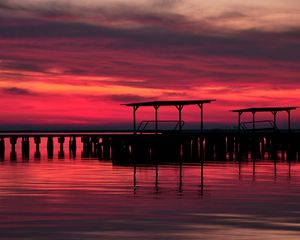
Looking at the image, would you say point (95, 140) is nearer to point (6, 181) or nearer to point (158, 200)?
point (6, 181)

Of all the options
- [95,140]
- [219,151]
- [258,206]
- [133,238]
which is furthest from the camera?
[95,140]

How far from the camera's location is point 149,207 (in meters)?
22.2

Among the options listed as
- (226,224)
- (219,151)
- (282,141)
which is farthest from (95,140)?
(226,224)

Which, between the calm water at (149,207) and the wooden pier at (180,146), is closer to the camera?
the calm water at (149,207)

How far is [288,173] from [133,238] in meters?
23.9

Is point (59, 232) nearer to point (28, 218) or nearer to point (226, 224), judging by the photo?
point (28, 218)

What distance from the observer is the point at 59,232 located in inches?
674

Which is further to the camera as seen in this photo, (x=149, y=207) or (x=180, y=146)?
(x=180, y=146)

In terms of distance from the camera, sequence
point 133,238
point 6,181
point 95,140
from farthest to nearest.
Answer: point 95,140
point 6,181
point 133,238

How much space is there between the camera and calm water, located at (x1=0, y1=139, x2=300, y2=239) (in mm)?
17250

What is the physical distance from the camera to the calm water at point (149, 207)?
1725cm

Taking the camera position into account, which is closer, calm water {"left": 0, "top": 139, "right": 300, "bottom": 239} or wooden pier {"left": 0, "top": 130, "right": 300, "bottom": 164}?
calm water {"left": 0, "top": 139, "right": 300, "bottom": 239}

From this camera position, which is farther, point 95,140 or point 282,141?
point 95,140

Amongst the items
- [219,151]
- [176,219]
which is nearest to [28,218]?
[176,219]
